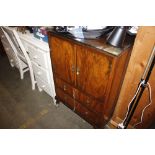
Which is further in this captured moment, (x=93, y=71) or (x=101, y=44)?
(x=93, y=71)

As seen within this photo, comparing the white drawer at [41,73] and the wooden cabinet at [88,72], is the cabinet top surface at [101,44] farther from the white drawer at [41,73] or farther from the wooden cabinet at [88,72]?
the white drawer at [41,73]

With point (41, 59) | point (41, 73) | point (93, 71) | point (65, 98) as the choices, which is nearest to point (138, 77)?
point (93, 71)

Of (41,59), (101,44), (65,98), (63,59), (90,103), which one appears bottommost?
(65,98)

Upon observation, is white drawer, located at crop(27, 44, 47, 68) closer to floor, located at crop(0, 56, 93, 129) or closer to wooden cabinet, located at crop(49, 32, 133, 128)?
wooden cabinet, located at crop(49, 32, 133, 128)

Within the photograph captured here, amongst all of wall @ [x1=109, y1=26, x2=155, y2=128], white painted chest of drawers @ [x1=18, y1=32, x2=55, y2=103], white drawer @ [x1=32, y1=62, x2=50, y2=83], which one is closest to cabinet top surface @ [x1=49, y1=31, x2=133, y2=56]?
wall @ [x1=109, y1=26, x2=155, y2=128]

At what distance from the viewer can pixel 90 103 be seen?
57.5 inches

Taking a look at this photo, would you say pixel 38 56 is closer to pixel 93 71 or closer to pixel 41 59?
pixel 41 59

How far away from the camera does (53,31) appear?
131 centimetres

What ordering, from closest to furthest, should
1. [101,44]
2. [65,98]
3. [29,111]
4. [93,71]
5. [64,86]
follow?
[101,44]
[93,71]
[64,86]
[65,98]
[29,111]

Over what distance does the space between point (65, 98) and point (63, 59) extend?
0.61 m

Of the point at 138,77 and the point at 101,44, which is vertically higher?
the point at 101,44
